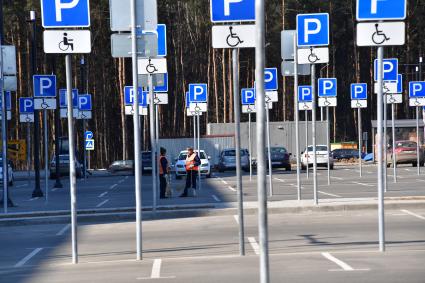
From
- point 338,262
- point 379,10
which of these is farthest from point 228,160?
point 338,262

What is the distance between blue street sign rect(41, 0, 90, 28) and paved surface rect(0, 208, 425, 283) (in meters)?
3.45

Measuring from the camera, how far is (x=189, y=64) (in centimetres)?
8812

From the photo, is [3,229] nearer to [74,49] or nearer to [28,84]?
[74,49]

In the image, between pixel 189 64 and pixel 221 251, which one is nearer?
pixel 221 251

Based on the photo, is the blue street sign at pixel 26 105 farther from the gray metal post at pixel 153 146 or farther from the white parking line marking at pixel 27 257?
the white parking line marking at pixel 27 257

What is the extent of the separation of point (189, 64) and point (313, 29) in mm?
64910

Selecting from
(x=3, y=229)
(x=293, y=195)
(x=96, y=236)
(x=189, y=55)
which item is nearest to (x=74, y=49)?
(x=96, y=236)

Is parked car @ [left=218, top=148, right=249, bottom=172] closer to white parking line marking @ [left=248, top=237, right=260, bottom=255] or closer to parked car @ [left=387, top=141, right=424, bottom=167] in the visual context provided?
parked car @ [left=387, top=141, right=424, bottom=167]

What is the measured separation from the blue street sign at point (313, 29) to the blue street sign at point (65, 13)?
32.2 ft

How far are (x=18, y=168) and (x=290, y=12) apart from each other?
2653cm

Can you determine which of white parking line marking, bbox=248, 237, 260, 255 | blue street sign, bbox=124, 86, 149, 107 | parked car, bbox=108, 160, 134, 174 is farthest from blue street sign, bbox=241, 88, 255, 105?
parked car, bbox=108, 160, 134, 174

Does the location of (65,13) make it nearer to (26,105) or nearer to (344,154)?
(26,105)

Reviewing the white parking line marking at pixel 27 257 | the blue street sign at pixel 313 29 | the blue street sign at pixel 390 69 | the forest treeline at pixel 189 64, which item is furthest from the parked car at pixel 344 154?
the white parking line marking at pixel 27 257

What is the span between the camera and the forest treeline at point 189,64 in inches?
3063
